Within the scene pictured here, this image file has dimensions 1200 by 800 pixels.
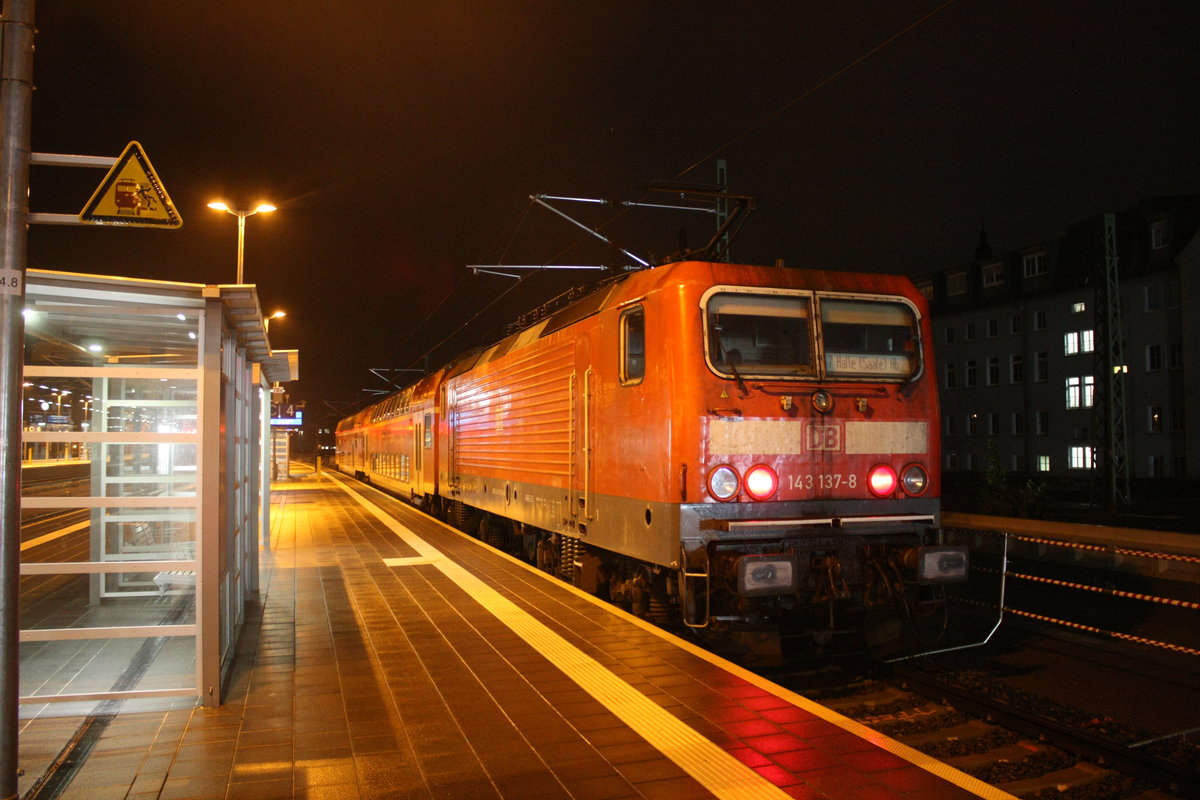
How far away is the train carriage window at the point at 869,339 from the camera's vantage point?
24.7ft

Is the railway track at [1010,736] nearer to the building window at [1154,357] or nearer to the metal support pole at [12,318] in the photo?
the metal support pole at [12,318]

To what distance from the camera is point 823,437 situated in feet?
23.9

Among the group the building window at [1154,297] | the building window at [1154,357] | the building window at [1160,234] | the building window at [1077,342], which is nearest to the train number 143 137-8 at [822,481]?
the building window at [1154,357]

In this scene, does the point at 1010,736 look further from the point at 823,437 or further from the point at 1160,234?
the point at 1160,234

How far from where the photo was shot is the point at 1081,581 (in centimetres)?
1405

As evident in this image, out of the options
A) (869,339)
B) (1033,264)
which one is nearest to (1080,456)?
(1033,264)

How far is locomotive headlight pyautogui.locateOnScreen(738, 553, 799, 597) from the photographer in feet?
21.1

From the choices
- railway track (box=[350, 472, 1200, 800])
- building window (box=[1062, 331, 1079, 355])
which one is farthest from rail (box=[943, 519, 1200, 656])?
building window (box=[1062, 331, 1079, 355])

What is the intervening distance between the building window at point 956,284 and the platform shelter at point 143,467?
4117 cm

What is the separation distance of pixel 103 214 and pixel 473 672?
4.01 m

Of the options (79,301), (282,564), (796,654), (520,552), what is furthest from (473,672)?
(520,552)

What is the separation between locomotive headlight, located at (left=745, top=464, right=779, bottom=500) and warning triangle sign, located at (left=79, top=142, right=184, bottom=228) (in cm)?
449

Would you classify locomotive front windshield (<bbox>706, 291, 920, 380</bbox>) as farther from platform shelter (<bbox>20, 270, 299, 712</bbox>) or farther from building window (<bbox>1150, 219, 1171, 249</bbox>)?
building window (<bbox>1150, 219, 1171, 249</bbox>)

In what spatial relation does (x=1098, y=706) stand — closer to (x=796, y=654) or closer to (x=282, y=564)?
(x=796, y=654)
